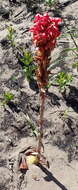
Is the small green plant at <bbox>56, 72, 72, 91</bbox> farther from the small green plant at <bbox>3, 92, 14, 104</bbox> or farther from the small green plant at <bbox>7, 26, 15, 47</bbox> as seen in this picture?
the small green plant at <bbox>7, 26, 15, 47</bbox>

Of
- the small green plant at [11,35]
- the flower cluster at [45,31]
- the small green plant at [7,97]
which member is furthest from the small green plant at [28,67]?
the flower cluster at [45,31]

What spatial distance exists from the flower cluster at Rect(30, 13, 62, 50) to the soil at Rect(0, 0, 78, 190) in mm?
760

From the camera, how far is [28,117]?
4.23 meters

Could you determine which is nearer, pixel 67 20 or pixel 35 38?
pixel 35 38

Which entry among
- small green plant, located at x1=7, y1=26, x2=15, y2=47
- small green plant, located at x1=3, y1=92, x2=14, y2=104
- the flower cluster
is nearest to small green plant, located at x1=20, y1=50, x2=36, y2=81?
small green plant, located at x1=3, y1=92, x2=14, y2=104

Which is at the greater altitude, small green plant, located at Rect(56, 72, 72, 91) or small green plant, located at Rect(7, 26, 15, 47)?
small green plant, located at Rect(7, 26, 15, 47)

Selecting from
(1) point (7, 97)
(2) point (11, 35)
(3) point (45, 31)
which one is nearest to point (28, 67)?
(1) point (7, 97)

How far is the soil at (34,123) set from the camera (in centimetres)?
374

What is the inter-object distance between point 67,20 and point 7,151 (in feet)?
7.25

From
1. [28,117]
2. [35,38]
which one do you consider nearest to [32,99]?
[28,117]

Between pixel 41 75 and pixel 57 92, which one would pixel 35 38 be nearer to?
pixel 41 75

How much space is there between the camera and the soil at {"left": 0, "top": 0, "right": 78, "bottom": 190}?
12.3ft

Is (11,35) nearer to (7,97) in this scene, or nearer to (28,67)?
(28,67)

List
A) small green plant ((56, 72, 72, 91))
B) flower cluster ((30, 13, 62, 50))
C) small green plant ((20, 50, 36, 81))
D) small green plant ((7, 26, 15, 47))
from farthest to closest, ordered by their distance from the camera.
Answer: small green plant ((7, 26, 15, 47))
small green plant ((20, 50, 36, 81))
small green plant ((56, 72, 72, 91))
flower cluster ((30, 13, 62, 50))
